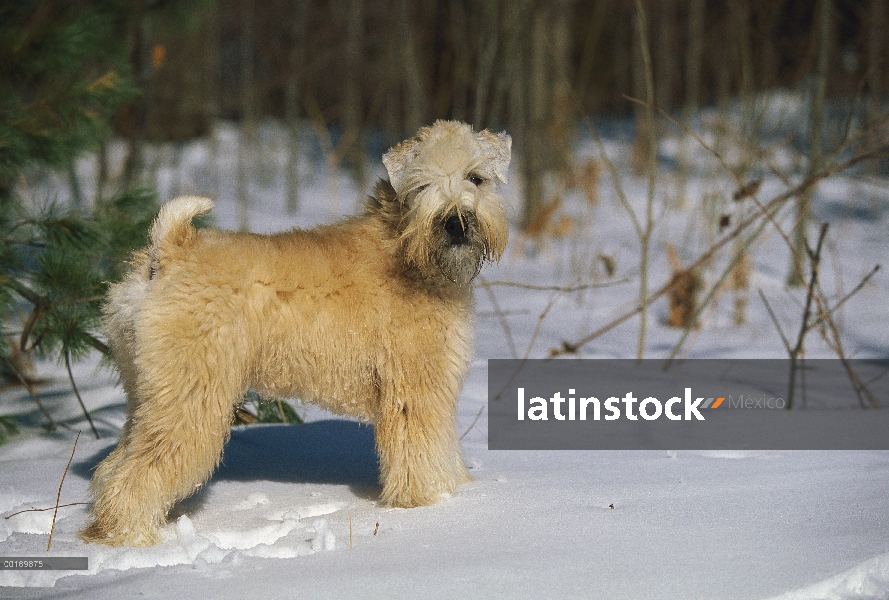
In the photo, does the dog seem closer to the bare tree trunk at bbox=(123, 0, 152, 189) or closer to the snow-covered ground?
the snow-covered ground

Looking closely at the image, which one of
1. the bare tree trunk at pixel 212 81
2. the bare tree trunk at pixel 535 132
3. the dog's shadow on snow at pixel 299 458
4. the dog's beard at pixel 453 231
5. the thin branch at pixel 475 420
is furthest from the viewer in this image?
the bare tree trunk at pixel 212 81

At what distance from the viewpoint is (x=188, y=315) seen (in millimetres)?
3137

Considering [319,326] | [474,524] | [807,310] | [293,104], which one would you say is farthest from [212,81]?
[474,524]

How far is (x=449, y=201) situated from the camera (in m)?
3.29

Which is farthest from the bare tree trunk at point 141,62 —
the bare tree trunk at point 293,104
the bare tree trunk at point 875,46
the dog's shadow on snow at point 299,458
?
the bare tree trunk at point 293,104

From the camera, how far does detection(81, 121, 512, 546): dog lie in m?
3.16

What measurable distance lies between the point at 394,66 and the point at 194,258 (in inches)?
429

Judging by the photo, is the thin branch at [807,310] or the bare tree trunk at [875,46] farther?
the bare tree trunk at [875,46]

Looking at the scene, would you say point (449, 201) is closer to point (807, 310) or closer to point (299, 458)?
point (299, 458)

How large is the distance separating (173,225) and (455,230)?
109 centimetres

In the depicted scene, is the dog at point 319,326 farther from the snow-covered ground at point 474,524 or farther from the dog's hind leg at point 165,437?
the snow-covered ground at point 474,524

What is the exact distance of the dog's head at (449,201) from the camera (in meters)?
3.31

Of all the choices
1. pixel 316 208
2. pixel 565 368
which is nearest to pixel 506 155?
pixel 565 368

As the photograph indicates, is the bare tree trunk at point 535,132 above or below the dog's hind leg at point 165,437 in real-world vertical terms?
above
